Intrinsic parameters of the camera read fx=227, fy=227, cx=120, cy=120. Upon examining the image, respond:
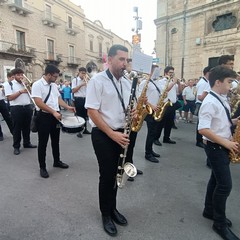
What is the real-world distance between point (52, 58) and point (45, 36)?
8.36 ft

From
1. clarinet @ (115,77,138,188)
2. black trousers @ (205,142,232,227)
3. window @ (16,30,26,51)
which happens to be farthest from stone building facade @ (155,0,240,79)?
clarinet @ (115,77,138,188)

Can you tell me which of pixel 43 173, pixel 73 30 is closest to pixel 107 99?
pixel 43 173

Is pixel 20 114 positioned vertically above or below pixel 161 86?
below

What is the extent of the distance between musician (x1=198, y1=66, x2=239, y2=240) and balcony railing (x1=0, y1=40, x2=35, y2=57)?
2252cm

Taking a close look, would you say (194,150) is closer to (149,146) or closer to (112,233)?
(149,146)

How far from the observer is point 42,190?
3.47 meters

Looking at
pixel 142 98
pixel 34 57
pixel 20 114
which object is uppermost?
pixel 34 57

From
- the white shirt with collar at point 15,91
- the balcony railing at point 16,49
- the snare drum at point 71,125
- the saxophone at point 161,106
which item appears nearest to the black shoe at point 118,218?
the snare drum at point 71,125

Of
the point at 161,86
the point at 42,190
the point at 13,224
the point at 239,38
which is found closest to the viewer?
the point at 13,224

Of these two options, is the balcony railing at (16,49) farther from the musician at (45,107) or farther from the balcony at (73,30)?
the musician at (45,107)

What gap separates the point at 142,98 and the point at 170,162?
6.22ft

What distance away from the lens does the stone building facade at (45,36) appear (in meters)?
21.9

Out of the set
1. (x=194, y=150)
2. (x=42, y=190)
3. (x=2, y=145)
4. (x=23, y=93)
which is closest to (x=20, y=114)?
(x=23, y=93)

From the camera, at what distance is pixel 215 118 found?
2381 millimetres
